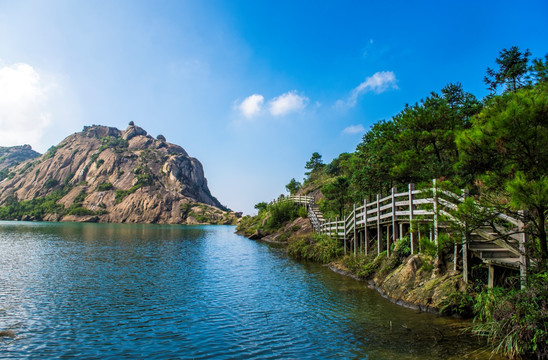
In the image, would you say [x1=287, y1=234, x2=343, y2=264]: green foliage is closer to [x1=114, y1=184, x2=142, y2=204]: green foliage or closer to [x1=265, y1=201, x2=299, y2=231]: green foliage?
[x1=265, y1=201, x2=299, y2=231]: green foliage

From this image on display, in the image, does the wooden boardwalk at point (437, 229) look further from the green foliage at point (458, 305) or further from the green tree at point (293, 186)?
the green tree at point (293, 186)

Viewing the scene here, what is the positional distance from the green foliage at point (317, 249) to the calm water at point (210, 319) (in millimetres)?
4128

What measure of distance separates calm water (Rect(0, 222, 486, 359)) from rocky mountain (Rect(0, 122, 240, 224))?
407 ft

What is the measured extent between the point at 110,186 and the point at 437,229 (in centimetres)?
16761

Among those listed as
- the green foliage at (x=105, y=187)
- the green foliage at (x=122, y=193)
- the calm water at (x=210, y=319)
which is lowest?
the calm water at (x=210, y=319)

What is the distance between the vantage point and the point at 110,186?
511 ft

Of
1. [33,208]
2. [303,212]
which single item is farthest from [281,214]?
[33,208]

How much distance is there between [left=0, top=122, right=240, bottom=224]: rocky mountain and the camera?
141500 mm

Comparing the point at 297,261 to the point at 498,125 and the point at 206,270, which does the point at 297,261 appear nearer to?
the point at 206,270

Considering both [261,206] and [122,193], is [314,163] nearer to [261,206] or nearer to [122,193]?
[261,206]

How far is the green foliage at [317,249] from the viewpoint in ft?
78.4

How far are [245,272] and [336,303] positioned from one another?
9.22 meters

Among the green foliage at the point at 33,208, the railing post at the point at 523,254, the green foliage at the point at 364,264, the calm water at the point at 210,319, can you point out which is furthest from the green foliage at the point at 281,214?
the green foliage at the point at 33,208

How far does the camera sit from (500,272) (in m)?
10.4
